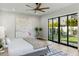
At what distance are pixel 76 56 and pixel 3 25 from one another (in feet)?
5.56

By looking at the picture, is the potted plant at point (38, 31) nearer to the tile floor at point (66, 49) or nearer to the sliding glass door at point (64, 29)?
the sliding glass door at point (64, 29)

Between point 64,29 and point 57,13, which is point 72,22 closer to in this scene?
point 64,29

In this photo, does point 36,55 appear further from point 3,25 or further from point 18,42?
point 3,25

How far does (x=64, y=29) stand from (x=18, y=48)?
108 cm

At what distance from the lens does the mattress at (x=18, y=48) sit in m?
1.74

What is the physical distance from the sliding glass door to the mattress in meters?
0.55

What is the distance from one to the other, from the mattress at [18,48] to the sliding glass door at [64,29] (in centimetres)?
55

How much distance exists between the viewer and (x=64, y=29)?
73.5 inches

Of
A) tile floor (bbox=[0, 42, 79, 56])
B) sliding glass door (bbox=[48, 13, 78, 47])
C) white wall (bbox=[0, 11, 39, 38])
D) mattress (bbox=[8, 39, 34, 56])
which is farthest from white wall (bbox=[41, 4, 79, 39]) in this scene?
mattress (bbox=[8, 39, 34, 56])

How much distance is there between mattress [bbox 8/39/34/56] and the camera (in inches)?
68.4

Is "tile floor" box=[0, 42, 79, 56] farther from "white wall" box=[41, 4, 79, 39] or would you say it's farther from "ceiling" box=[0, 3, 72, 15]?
"ceiling" box=[0, 3, 72, 15]

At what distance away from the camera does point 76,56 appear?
1.79 meters

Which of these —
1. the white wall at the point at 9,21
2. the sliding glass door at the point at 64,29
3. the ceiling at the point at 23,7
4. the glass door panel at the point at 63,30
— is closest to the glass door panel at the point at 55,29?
the sliding glass door at the point at 64,29

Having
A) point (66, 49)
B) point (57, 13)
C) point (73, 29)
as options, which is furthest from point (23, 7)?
point (66, 49)
